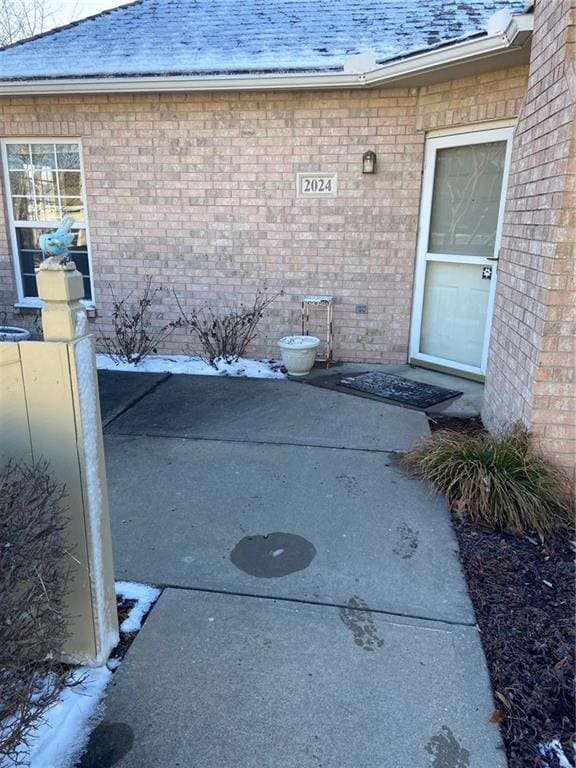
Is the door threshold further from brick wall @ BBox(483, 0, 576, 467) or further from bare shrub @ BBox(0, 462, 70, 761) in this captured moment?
bare shrub @ BBox(0, 462, 70, 761)

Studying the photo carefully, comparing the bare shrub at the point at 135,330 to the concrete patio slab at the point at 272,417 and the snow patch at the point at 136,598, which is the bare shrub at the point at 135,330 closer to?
the concrete patio slab at the point at 272,417

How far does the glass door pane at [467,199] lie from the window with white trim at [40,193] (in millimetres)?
4202

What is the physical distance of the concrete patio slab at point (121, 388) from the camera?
16.4 feet

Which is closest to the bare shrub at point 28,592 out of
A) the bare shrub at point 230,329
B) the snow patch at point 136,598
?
the snow patch at point 136,598

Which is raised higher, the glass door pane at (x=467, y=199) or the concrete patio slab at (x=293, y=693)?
the glass door pane at (x=467, y=199)

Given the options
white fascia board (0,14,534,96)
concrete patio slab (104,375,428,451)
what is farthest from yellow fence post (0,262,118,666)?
white fascia board (0,14,534,96)

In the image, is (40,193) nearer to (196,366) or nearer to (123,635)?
(196,366)

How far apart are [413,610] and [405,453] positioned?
1.72 meters

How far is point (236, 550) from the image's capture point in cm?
293

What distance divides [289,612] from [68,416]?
1.35m

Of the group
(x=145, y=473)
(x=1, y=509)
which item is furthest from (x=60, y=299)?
(x=145, y=473)

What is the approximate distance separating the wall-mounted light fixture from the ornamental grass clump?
11.6 ft

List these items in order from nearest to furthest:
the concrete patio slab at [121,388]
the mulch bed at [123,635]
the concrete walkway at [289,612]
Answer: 1. the concrete walkway at [289,612]
2. the mulch bed at [123,635]
3. the concrete patio slab at [121,388]

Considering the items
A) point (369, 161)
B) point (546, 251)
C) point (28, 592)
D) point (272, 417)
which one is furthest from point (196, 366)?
point (28, 592)
